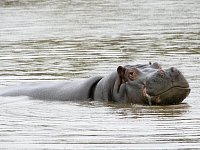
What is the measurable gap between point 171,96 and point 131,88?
1.48ft

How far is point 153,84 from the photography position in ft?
28.5

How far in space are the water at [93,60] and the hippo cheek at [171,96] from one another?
0.32 feet

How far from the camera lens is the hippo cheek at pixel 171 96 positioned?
858cm

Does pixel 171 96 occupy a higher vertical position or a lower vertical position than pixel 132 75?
lower

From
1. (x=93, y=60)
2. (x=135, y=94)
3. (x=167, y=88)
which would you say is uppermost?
(x=167, y=88)

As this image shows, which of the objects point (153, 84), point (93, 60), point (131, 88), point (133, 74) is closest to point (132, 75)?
point (133, 74)

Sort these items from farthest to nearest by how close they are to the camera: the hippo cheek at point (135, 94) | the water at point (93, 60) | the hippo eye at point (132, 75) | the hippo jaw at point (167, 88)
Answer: the hippo eye at point (132, 75) < the hippo cheek at point (135, 94) < the hippo jaw at point (167, 88) < the water at point (93, 60)

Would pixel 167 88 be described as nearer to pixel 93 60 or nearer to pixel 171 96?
pixel 171 96

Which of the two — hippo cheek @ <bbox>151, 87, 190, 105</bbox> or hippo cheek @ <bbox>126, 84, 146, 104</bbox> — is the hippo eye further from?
hippo cheek @ <bbox>151, 87, 190, 105</bbox>

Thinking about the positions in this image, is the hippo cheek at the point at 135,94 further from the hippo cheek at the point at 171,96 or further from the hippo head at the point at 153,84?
the hippo cheek at the point at 171,96

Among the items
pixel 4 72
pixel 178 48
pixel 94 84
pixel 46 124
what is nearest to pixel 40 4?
pixel 178 48

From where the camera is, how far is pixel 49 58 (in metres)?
13.9

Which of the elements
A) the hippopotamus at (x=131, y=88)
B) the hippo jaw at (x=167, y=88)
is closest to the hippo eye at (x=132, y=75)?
the hippopotamus at (x=131, y=88)

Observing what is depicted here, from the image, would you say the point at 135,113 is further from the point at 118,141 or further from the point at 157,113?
the point at 118,141
